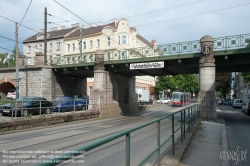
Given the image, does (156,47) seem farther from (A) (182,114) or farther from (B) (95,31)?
(B) (95,31)

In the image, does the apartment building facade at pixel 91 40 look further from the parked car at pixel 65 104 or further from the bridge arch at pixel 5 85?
the parked car at pixel 65 104

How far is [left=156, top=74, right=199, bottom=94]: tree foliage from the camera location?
67.1 m

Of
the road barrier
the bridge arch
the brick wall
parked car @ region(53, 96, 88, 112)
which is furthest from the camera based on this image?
the bridge arch

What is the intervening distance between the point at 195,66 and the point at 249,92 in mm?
25525

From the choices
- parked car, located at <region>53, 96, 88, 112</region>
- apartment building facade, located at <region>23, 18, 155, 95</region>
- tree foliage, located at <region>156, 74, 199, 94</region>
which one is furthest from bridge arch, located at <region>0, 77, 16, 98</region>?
tree foliage, located at <region>156, 74, 199, 94</region>

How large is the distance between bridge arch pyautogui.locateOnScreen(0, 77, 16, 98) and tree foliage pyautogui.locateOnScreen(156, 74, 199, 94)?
40.7 m

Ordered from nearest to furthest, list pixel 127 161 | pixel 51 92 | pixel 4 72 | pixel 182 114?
pixel 127 161 < pixel 182 114 < pixel 51 92 < pixel 4 72

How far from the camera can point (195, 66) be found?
22.0 metres

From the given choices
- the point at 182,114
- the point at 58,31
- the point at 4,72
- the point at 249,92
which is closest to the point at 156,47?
the point at 182,114

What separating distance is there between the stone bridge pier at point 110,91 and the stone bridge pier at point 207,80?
9.09 meters

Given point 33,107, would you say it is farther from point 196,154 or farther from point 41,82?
point 196,154

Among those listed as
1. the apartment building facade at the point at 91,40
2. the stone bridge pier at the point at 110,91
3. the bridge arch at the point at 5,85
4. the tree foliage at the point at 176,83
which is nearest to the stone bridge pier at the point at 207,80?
the stone bridge pier at the point at 110,91

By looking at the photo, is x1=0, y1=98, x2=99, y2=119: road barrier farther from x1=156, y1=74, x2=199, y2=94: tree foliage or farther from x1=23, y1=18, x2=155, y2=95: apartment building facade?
x1=156, y1=74, x2=199, y2=94: tree foliage

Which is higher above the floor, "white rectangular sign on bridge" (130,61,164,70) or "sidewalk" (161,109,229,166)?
"white rectangular sign on bridge" (130,61,164,70)
